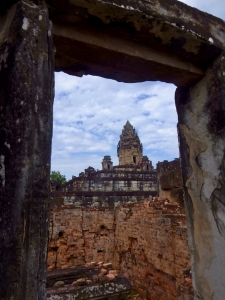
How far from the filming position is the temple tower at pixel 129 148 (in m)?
28.3

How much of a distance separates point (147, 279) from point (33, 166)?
732cm

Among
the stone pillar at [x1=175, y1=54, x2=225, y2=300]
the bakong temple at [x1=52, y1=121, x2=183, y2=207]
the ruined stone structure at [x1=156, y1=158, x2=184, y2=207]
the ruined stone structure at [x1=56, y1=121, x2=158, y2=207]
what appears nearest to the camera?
the stone pillar at [x1=175, y1=54, x2=225, y2=300]

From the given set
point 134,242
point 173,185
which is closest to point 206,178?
point 173,185

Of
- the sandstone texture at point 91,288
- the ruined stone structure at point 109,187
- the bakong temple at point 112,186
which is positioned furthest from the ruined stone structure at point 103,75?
the ruined stone structure at point 109,187

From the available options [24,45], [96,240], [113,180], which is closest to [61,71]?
[24,45]

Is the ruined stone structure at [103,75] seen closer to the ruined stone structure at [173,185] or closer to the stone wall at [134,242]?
the stone wall at [134,242]

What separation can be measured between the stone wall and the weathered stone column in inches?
153

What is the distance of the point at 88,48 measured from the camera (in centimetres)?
156

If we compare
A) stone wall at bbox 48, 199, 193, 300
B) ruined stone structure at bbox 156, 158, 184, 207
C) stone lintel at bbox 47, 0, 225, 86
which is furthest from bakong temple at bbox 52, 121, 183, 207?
stone lintel at bbox 47, 0, 225, 86

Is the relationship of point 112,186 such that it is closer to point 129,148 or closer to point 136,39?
point 129,148

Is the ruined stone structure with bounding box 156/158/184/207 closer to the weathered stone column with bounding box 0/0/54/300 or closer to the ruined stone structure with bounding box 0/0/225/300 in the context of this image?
the ruined stone structure with bounding box 0/0/225/300

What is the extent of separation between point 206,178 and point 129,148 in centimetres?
→ 2674

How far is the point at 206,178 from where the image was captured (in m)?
1.77

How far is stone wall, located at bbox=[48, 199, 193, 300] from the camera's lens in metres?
6.05
